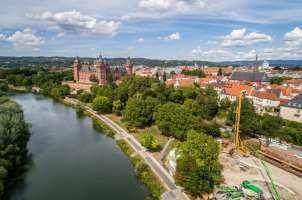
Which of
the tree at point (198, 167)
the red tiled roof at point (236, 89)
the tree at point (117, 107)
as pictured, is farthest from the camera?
the red tiled roof at point (236, 89)

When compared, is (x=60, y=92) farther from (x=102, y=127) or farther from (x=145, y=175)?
(x=145, y=175)

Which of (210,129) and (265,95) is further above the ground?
(265,95)

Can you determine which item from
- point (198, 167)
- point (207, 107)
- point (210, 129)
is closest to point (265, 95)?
point (207, 107)

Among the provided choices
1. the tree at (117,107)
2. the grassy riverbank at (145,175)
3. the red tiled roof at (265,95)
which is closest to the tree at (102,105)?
the tree at (117,107)

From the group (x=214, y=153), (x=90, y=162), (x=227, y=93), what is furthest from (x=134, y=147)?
(x=227, y=93)

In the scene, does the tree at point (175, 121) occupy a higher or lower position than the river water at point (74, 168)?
higher

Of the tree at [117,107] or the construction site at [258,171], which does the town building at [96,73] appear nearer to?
the tree at [117,107]

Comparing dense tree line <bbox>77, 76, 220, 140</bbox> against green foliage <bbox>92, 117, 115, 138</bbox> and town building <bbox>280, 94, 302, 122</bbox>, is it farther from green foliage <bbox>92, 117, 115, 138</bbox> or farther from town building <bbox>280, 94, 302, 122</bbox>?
town building <bbox>280, 94, 302, 122</bbox>

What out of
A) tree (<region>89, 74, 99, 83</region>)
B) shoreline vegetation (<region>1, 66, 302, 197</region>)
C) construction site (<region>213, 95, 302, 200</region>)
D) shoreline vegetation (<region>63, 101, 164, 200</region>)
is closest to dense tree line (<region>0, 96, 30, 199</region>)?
shoreline vegetation (<region>63, 101, 164, 200</region>)

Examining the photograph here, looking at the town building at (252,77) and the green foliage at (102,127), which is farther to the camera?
the town building at (252,77)
